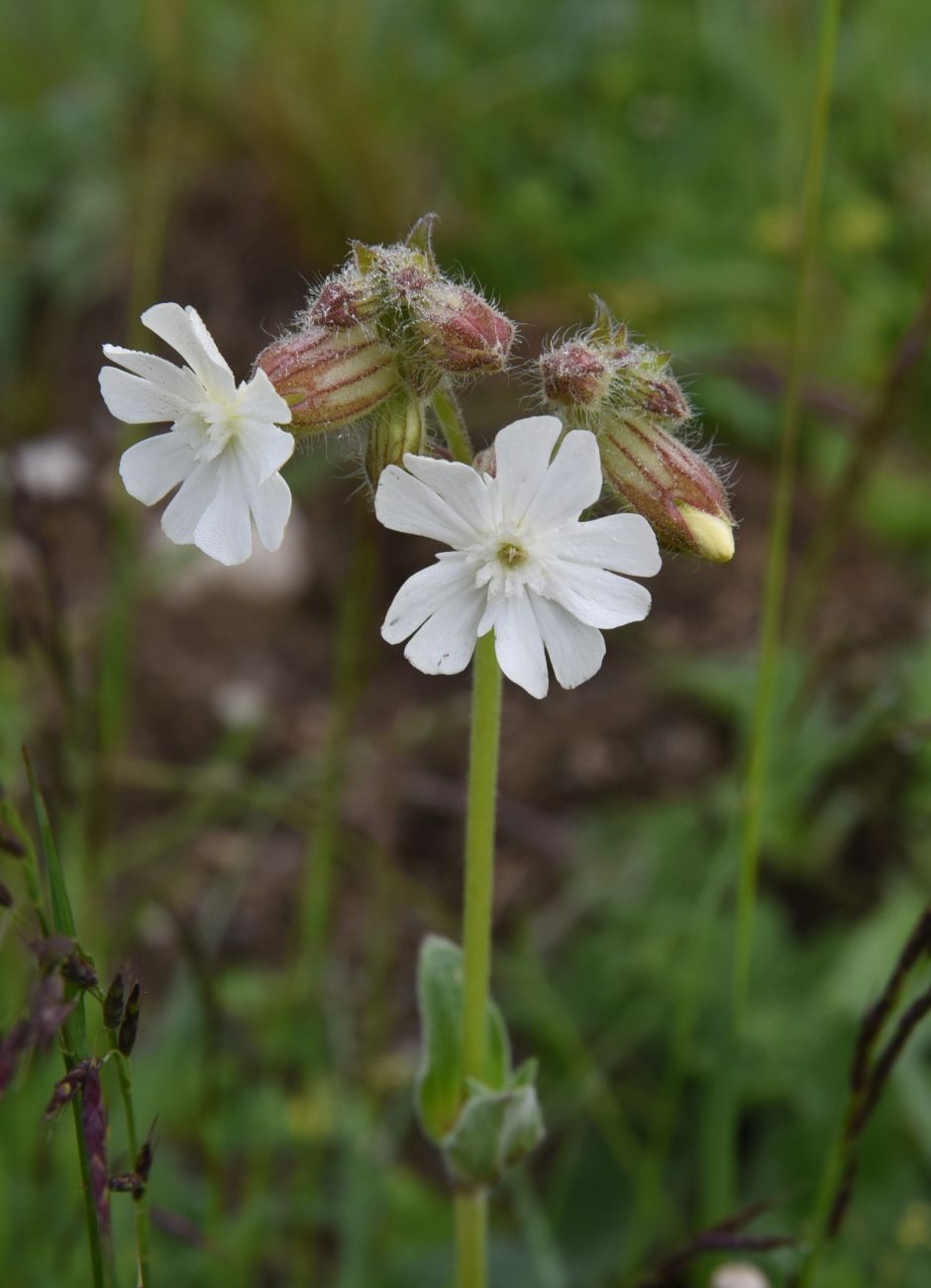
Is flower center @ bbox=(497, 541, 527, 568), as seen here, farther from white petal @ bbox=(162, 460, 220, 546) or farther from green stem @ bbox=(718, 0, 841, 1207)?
green stem @ bbox=(718, 0, 841, 1207)

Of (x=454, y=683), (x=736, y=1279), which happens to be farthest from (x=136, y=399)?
(x=454, y=683)

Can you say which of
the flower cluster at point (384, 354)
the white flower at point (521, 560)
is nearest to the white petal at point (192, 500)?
the flower cluster at point (384, 354)

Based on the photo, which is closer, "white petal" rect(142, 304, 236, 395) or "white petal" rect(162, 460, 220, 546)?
"white petal" rect(142, 304, 236, 395)

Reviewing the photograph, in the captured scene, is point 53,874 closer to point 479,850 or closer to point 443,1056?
point 479,850

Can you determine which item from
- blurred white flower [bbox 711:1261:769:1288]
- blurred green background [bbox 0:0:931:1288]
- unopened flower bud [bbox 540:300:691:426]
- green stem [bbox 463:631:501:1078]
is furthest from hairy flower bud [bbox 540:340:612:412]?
blurred white flower [bbox 711:1261:769:1288]

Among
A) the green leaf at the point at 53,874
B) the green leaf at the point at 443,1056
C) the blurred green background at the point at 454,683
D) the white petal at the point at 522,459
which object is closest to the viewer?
the green leaf at the point at 53,874

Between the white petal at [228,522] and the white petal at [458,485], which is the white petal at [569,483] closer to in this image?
the white petal at [458,485]
